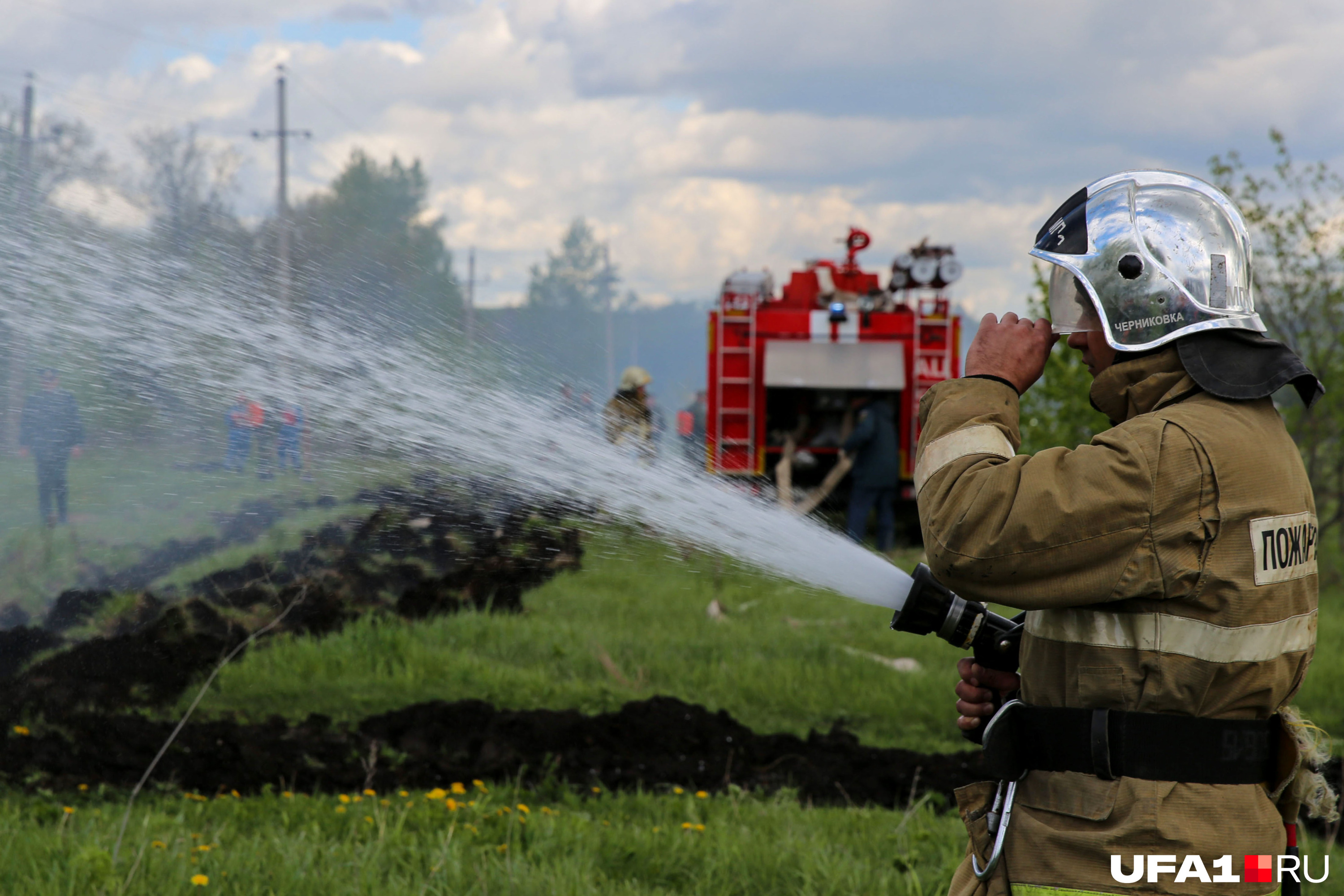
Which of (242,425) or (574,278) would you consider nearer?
(242,425)

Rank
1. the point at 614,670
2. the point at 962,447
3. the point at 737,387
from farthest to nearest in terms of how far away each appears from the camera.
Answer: the point at 737,387 → the point at 614,670 → the point at 962,447

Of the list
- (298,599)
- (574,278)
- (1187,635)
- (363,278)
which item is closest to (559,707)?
(298,599)

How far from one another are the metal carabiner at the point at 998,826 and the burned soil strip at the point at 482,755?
9.17ft

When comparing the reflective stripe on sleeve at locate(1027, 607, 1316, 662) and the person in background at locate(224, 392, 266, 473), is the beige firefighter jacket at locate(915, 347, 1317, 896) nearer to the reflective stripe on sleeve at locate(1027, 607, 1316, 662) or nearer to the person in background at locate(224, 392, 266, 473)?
the reflective stripe on sleeve at locate(1027, 607, 1316, 662)

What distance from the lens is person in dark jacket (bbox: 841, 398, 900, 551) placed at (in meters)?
11.6

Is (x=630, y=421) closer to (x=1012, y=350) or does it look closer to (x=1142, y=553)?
(x=1012, y=350)

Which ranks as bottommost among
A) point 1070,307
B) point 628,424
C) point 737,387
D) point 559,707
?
point 559,707

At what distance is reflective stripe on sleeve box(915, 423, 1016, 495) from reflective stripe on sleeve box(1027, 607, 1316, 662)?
0.30 metres

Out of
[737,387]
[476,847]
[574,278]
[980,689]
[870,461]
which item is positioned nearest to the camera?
[980,689]

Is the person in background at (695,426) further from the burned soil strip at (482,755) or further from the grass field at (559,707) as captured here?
the burned soil strip at (482,755)

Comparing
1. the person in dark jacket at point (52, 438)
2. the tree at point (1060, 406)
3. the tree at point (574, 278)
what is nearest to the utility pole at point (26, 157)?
the person in dark jacket at point (52, 438)

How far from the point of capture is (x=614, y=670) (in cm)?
670

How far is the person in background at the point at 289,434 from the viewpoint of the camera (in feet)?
13.8

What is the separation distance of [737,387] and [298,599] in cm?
809
